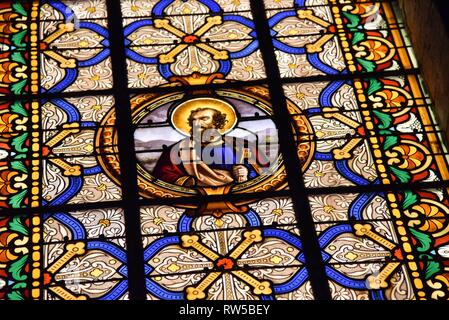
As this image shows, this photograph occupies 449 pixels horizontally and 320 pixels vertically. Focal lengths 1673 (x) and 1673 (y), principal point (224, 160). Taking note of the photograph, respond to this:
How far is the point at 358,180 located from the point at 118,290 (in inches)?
80.4

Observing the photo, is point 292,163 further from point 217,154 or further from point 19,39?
point 19,39

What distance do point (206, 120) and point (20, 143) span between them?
1426 mm

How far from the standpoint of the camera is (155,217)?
1191 cm

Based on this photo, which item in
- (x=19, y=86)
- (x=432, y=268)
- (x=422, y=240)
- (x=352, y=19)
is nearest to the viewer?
(x=432, y=268)

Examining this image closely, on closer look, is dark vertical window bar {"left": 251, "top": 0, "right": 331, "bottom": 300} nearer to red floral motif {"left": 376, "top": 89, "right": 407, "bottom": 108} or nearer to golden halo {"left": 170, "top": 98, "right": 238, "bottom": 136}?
golden halo {"left": 170, "top": 98, "right": 238, "bottom": 136}

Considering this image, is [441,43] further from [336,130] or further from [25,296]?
[25,296]

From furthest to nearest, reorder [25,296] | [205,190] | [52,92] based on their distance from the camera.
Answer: [52,92], [205,190], [25,296]

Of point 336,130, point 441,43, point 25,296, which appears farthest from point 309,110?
point 25,296

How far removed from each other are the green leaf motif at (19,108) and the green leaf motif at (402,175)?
9.33 feet

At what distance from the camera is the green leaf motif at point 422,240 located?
11.6 metres

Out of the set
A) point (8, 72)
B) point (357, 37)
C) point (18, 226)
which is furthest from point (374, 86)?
point (18, 226)

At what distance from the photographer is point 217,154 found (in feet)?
41.0

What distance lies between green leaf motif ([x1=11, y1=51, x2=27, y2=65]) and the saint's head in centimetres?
148

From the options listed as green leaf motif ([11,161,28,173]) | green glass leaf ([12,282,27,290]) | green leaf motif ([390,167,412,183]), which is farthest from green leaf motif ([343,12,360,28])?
green glass leaf ([12,282,27,290])
